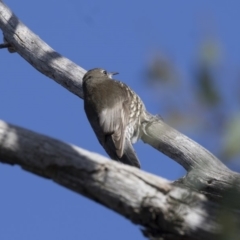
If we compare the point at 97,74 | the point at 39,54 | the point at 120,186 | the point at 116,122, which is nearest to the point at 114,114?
the point at 116,122

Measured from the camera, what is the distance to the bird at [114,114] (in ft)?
17.4

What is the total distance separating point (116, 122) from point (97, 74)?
72 centimetres

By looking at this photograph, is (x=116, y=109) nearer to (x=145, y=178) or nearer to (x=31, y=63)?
(x=31, y=63)

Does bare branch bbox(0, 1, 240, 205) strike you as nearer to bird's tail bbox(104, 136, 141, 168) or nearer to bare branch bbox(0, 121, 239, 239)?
bird's tail bbox(104, 136, 141, 168)

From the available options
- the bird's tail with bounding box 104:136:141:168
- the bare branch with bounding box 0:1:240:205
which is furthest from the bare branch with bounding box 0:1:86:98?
the bird's tail with bounding box 104:136:141:168

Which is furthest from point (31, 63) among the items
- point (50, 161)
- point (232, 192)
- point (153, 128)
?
point (232, 192)

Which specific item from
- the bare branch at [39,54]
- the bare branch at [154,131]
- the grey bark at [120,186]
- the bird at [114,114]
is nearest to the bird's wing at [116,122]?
the bird at [114,114]

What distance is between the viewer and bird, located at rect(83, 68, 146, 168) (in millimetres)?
5305

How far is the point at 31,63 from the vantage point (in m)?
5.72

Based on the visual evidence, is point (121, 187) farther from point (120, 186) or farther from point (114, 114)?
point (114, 114)

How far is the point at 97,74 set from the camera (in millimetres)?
6059

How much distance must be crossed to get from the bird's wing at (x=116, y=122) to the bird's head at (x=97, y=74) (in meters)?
0.34

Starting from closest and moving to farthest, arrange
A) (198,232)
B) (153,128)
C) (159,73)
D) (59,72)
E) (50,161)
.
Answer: (159,73), (198,232), (50,161), (153,128), (59,72)

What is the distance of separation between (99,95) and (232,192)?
4349 millimetres
